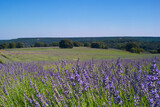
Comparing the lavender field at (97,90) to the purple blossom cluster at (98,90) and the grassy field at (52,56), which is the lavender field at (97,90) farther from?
the grassy field at (52,56)

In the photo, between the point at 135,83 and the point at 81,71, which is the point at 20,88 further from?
the point at 135,83

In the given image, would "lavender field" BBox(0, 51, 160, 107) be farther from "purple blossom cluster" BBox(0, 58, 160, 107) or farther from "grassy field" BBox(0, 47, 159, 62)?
"grassy field" BBox(0, 47, 159, 62)

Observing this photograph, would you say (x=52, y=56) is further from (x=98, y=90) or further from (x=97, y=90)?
(x=97, y=90)

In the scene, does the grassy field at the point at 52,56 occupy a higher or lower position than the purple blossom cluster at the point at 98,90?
lower

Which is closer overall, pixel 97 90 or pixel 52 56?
pixel 97 90

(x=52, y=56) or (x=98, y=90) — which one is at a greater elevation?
(x=98, y=90)

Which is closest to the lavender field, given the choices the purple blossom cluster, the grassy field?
the purple blossom cluster

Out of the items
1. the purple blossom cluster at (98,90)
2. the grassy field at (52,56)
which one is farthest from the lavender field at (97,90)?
the grassy field at (52,56)

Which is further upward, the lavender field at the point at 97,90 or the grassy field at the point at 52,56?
the lavender field at the point at 97,90

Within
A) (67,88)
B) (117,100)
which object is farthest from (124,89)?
(67,88)

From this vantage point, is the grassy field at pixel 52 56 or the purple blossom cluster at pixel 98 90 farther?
the grassy field at pixel 52 56

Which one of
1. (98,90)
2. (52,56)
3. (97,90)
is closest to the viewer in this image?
(97,90)

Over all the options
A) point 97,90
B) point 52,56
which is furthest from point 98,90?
point 52,56

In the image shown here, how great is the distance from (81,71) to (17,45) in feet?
214
